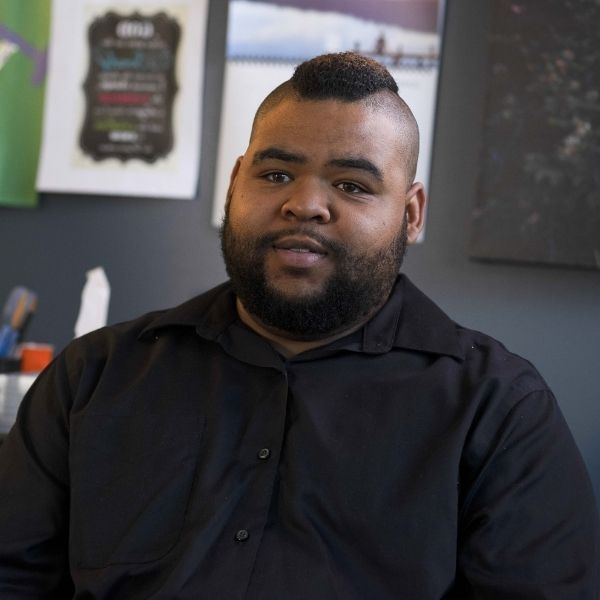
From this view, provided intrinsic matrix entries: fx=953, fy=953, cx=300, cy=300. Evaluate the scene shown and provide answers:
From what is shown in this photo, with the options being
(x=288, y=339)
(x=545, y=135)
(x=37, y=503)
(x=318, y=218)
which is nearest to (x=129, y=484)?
(x=37, y=503)

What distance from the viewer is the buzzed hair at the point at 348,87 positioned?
111cm

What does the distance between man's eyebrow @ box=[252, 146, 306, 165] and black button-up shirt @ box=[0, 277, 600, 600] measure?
20cm

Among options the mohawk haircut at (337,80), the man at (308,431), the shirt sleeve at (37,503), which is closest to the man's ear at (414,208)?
the man at (308,431)

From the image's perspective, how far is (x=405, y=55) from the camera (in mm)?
1573

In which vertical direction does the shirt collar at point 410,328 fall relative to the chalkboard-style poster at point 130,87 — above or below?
below

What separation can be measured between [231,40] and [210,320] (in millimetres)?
697

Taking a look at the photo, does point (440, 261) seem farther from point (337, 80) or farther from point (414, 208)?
point (337, 80)

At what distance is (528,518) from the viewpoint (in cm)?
94

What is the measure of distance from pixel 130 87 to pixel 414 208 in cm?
75

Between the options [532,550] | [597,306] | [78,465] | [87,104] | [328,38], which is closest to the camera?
[532,550]

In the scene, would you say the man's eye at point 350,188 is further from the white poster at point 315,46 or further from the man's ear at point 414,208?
the white poster at point 315,46

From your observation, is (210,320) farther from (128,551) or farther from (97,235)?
(97,235)

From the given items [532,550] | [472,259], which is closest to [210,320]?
[532,550]

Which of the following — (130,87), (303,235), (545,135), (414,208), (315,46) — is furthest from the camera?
(130,87)
